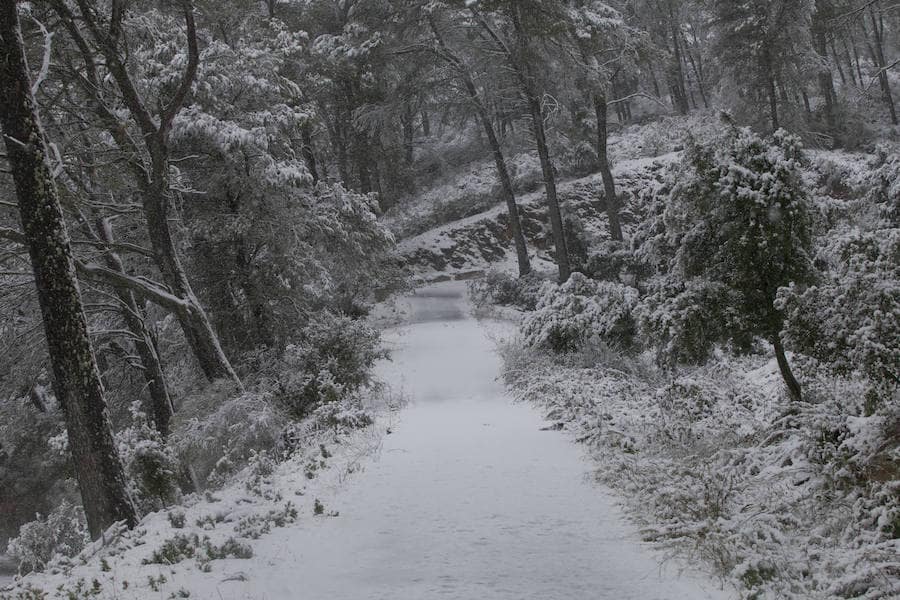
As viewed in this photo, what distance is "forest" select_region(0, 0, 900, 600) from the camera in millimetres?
4840

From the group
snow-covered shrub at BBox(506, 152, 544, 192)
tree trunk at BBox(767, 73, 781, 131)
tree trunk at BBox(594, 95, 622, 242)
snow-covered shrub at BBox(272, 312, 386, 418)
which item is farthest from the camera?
snow-covered shrub at BBox(506, 152, 544, 192)

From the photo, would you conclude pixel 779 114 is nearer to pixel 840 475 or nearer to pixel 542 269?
pixel 542 269

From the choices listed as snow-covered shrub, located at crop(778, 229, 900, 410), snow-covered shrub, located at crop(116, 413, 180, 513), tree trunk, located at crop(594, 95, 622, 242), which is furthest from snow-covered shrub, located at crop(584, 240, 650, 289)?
snow-covered shrub, located at crop(116, 413, 180, 513)

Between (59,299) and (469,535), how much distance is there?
4.86m

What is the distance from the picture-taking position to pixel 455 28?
63.5ft

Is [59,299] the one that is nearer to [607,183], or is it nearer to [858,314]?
[858,314]

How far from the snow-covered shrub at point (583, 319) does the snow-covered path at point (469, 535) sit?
3171 millimetres

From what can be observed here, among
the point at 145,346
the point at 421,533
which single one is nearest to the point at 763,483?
the point at 421,533

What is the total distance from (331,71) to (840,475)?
2373 cm

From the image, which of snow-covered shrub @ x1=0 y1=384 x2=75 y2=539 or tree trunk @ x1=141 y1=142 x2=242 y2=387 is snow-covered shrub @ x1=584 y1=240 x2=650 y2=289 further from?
snow-covered shrub @ x1=0 y1=384 x2=75 y2=539

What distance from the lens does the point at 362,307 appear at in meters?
20.0

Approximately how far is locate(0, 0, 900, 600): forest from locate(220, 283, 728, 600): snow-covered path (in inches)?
8.6

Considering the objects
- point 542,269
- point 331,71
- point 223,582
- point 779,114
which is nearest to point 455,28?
point 331,71

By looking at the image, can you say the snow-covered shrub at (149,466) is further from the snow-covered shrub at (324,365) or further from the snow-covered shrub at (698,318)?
the snow-covered shrub at (698,318)
